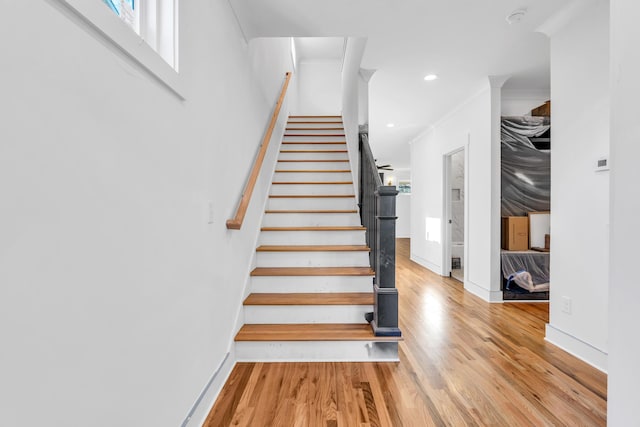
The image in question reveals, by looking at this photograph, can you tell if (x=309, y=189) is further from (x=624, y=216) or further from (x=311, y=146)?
(x=624, y=216)

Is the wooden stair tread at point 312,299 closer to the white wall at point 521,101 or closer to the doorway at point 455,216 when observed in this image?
the doorway at point 455,216

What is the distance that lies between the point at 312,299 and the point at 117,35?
1.99 m

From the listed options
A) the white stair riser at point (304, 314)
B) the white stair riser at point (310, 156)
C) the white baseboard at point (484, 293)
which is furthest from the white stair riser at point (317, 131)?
the white stair riser at point (304, 314)

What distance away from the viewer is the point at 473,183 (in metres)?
3.93

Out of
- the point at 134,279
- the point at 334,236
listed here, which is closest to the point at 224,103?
the point at 134,279

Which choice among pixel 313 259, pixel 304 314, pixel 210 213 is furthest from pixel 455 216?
pixel 210 213

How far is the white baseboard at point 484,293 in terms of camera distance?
353cm

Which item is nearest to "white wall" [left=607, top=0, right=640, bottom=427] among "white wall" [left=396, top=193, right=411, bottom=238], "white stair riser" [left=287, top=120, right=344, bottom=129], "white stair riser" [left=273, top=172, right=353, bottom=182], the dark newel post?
the dark newel post

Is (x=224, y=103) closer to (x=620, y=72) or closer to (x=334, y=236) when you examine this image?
(x=334, y=236)

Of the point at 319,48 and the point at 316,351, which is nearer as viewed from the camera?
the point at 316,351

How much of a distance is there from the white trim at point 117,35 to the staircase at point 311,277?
1.71m

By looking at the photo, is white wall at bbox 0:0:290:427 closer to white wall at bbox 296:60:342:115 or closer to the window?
the window

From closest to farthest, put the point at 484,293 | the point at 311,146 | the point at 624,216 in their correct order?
the point at 624,216
the point at 484,293
the point at 311,146

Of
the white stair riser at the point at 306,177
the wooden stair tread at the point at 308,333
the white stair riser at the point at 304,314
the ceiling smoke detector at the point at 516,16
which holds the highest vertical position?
the ceiling smoke detector at the point at 516,16
